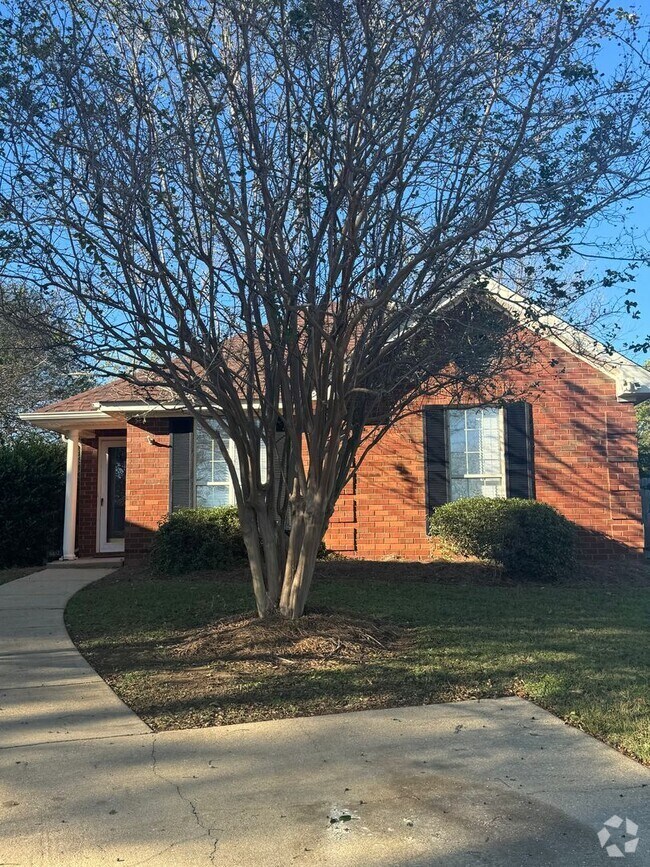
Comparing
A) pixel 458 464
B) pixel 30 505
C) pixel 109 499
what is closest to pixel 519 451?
pixel 458 464

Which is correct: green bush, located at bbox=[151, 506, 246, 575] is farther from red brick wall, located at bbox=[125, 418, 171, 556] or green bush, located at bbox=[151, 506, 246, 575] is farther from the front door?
the front door

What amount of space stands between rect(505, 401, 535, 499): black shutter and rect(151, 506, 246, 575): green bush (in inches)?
190

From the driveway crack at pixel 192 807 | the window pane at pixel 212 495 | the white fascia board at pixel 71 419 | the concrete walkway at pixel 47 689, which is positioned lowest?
the driveway crack at pixel 192 807

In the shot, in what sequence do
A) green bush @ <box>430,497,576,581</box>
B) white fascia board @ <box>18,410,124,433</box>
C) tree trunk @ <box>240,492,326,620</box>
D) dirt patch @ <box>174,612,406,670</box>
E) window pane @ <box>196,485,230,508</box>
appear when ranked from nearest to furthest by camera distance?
dirt patch @ <box>174,612,406,670</box>, tree trunk @ <box>240,492,326,620</box>, green bush @ <box>430,497,576,581</box>, window pane @ <box>196,485,230,508</box>, white fascia board @ <box>18,410,124,433</box>

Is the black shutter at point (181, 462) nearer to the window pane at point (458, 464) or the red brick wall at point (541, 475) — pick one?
the red brick wall at point (541, 475)

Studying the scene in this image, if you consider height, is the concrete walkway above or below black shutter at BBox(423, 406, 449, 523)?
below

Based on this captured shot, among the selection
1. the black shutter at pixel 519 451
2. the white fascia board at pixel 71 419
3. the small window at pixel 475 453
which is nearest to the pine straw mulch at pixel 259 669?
the small window at pixel 475 453

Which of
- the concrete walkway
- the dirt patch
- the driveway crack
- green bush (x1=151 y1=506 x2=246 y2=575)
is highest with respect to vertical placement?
green bush (x1=151 y1=506 x2=246 y2=575)

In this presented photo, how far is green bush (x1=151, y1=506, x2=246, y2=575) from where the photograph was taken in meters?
12.5

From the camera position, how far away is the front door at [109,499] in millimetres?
16094

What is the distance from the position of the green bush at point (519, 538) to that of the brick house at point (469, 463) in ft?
4.26

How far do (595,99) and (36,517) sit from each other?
12587 mm

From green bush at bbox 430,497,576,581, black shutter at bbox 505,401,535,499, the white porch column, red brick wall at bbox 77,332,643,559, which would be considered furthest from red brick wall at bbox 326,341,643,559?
the white porch column

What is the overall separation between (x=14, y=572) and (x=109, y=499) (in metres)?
3.47
